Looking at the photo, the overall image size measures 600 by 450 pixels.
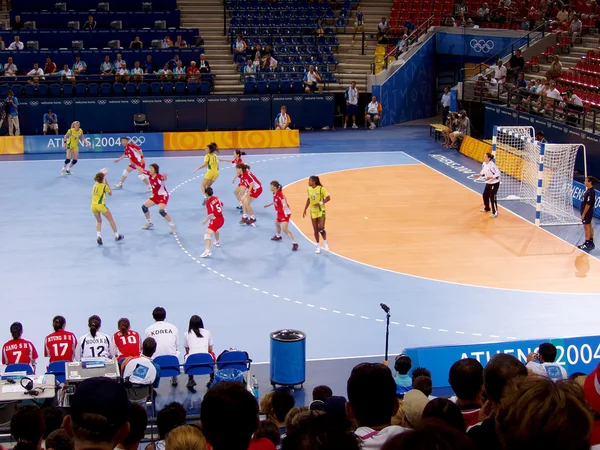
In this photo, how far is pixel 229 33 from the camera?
42.2 meters

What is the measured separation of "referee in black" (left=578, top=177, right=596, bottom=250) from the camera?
20.2m

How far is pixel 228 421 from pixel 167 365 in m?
8.03

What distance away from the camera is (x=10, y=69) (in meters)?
36.4

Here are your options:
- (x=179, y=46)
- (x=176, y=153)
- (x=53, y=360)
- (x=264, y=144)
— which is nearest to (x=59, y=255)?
(x=53, y=360)

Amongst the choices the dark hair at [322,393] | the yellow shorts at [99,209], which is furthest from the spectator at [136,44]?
the dark hair at [322,393]

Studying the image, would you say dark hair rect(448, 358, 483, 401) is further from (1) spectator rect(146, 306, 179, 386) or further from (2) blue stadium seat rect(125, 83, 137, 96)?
(2) blue stadium seat rect(125, 83, 137, 96)

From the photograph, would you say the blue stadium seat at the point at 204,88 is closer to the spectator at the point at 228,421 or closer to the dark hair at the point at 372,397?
the dark hair at the point at 372,397

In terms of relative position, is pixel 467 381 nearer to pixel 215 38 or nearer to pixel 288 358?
pixel 288 358

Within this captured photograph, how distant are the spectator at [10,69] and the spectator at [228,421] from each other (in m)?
35.0

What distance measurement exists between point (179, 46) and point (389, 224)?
67.6 feet

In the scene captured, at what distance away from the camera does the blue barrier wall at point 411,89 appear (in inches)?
1598

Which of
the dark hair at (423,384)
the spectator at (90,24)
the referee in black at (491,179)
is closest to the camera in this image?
the dark hair at (423,384)

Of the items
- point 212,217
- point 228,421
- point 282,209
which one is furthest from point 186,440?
point 282,209

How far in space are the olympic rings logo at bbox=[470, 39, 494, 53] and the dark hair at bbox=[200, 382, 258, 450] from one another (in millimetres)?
37407
